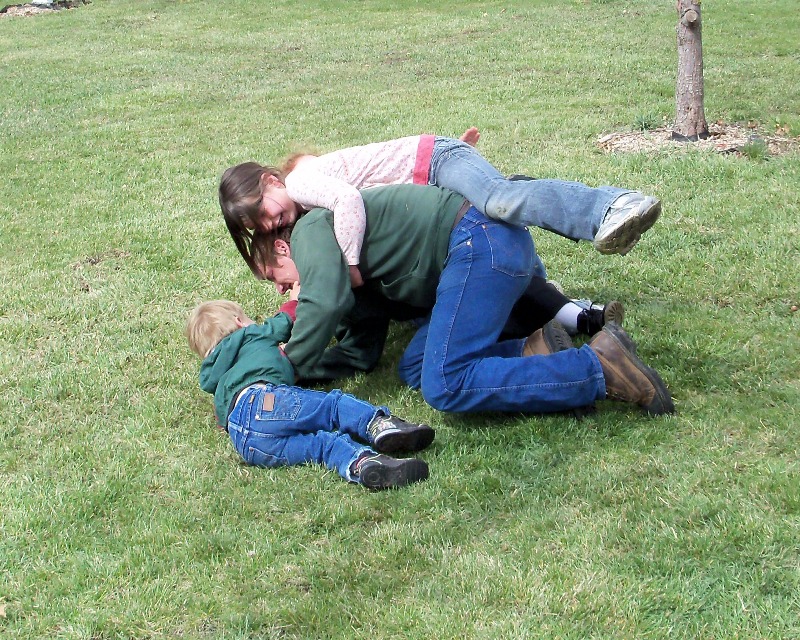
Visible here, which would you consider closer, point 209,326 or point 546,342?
point 546,342

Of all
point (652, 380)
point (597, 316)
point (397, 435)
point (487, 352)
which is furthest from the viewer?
point (597, 316)

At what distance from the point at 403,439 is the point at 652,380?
1061 mm

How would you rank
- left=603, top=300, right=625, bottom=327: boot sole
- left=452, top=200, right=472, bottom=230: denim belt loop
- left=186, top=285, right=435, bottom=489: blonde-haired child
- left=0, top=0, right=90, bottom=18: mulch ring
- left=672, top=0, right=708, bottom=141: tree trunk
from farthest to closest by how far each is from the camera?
1. left=0, top=0, right=90, bottom=18: mulch ring
2. left=672, top=0, right=708, bottom=141: tree trunk
3. left=603, top=300, right=625, bottom=327: boot sole
4. left=452, top=200, right=472, bottom=230: denim belt loop
5. left=186, top=285, right=435, bottom=489: blonde-haired child

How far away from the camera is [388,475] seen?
11.4 ft

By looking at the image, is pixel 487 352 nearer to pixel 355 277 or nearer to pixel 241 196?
pixel 355 277

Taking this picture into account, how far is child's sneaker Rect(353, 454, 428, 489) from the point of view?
137 inches

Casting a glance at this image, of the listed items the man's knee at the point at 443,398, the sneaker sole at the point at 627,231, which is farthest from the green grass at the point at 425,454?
the sneaker sole at the point at 627,231

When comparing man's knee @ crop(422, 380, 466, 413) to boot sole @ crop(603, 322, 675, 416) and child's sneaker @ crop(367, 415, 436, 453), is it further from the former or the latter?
boot sole @ crop(603, 322, 675, 416)

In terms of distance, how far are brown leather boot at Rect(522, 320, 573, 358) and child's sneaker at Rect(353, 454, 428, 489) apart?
0.89m

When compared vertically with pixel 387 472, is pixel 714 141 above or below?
above

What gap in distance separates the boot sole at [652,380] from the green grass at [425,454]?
87 millimetres

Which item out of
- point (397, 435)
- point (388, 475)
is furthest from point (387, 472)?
point (397, 435)

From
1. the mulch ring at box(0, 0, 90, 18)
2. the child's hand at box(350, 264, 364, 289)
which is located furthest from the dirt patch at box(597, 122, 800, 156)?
the mulch ring at box(0, 0, 90, 18)

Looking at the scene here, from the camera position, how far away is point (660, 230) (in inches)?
227
